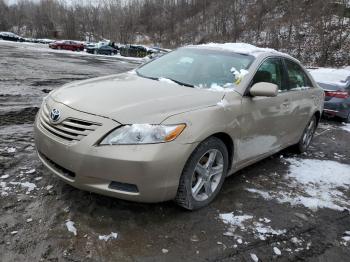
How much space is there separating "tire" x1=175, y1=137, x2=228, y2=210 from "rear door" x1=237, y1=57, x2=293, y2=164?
1.16 feet

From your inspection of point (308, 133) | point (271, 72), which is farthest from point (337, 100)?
point (271, 72)

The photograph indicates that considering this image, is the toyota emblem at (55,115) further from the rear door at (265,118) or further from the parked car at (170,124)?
the rear door at (265,118)

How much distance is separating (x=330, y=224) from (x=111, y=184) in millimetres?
2308

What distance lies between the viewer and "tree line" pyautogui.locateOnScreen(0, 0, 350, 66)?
141 feet

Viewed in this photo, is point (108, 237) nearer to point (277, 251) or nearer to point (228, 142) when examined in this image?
point (277, 251)

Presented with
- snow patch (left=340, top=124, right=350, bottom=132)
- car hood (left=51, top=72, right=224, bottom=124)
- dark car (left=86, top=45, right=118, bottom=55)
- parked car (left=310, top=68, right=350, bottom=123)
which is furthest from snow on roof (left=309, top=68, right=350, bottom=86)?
dark car (left=86, top=45, right=118, bottom=55)

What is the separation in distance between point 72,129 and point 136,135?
1.92 ft

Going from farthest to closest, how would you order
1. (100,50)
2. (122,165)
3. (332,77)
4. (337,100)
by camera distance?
(100,50), (332,77), (337,100), (122,165)

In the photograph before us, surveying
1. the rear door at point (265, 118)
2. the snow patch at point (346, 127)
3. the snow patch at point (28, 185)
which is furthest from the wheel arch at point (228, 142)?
the snow patch at point (346, 127)

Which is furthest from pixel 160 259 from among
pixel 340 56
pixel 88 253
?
pixel 340 56

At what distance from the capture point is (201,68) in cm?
459

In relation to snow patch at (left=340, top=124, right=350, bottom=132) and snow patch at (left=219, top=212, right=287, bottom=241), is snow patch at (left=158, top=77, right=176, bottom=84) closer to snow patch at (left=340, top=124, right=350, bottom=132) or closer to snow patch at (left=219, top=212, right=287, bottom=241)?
snow patch at (left=219, top=212, right=287, bottom=241)

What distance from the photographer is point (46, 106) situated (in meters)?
3.84

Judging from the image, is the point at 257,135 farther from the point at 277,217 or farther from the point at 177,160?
the point at 177,160
